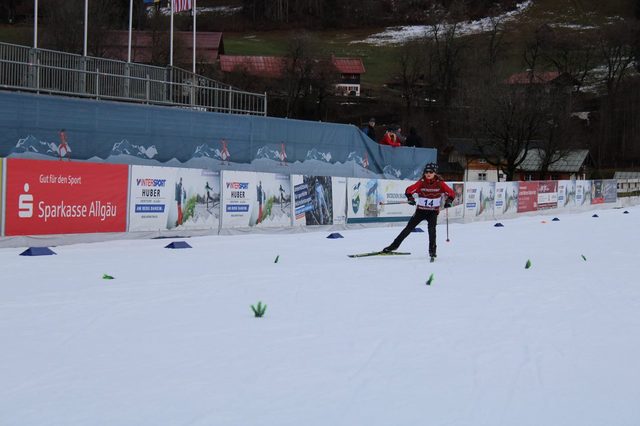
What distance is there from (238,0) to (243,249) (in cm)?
15519

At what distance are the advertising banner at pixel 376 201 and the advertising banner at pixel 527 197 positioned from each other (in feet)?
31.9

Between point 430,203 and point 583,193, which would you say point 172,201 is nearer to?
point 430,203

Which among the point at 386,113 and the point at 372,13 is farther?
the point at 372,13

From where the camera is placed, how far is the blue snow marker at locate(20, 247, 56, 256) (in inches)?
571

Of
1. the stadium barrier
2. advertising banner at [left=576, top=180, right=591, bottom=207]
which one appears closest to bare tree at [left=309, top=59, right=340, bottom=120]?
advertising banner at [left=576, top=180, right=591, bottom=207]

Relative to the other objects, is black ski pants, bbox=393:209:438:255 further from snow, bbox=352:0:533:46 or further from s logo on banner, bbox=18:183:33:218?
snow, bbox=352:0:533:46

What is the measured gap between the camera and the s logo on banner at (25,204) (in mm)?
15820

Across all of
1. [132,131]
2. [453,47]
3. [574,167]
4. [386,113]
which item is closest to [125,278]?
[132,131]

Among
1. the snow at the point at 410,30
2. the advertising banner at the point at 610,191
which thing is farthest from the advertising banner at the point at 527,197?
the snow at the point at 410,30

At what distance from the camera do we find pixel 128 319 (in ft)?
26.7

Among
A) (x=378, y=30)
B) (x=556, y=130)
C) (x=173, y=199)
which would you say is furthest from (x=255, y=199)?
(x=378, y=30)

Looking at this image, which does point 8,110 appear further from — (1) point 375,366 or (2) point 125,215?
(1) point 375,366

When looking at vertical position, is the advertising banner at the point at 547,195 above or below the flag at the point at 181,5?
below

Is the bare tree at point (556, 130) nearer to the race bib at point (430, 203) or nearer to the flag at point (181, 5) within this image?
the flag at point (181, 5)
